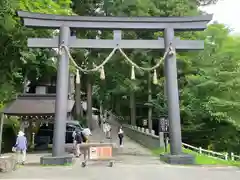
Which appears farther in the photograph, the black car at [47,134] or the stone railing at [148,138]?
the black car at [47,134]

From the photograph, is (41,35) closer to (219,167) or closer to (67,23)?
(67,23)

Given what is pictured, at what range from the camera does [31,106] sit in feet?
76.5

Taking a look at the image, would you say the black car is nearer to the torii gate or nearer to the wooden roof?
the wooden roof

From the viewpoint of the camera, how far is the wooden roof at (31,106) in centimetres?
2208

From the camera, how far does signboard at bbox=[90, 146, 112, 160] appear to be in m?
15.0

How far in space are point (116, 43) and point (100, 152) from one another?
562 cm

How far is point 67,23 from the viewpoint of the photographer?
53.4 ft

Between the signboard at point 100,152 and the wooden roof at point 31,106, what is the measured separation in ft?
26.9

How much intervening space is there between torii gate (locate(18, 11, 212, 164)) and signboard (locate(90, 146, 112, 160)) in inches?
49.1

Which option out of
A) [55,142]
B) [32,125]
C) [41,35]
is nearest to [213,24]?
[41,35]

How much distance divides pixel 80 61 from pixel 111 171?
2660cm

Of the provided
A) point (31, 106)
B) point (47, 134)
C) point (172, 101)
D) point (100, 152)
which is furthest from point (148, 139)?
point (100, 152)

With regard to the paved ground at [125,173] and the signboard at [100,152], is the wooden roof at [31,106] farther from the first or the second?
the paved ground at [125,173]

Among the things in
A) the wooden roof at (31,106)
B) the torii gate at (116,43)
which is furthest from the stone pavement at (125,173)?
the wooden roof at (31,106)
